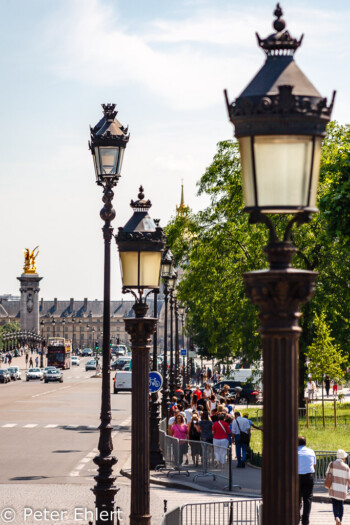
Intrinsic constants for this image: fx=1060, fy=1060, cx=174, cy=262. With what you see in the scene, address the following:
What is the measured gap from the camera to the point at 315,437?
3378 cm

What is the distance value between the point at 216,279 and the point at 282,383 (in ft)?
125

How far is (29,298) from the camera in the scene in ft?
614

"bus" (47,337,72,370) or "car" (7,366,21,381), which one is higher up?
"bus" (47,337,72,370)

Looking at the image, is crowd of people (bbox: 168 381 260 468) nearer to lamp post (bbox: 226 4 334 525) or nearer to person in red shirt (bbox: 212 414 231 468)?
person in red shirt (bbox: 212 414 231 468)

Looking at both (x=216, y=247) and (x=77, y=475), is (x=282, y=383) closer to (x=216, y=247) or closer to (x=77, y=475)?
(x=77, y=475)

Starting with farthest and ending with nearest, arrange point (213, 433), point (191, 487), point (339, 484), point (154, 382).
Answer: point (213, 433) → point (154, 382) → point (191, 487) → point (339, 484)

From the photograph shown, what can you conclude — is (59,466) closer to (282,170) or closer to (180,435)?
(180,435)

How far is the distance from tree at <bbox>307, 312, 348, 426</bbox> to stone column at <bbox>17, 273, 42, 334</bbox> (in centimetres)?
14877

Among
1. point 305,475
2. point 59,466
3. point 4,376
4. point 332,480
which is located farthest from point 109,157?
point 4,376

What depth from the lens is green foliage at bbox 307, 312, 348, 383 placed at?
38.9 meters

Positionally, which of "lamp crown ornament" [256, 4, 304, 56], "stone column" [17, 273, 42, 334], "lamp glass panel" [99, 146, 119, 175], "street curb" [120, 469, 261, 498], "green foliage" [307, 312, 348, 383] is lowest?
"street curb" [120, 469, 261, 498]

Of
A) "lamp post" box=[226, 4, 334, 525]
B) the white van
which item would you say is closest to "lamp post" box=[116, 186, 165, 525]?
"lamp post" box=[226, 4, 334, 525]

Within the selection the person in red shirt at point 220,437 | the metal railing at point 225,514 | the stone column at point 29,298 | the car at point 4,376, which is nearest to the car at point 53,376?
the car at point 4,376

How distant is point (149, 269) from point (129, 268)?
10.1 inches
